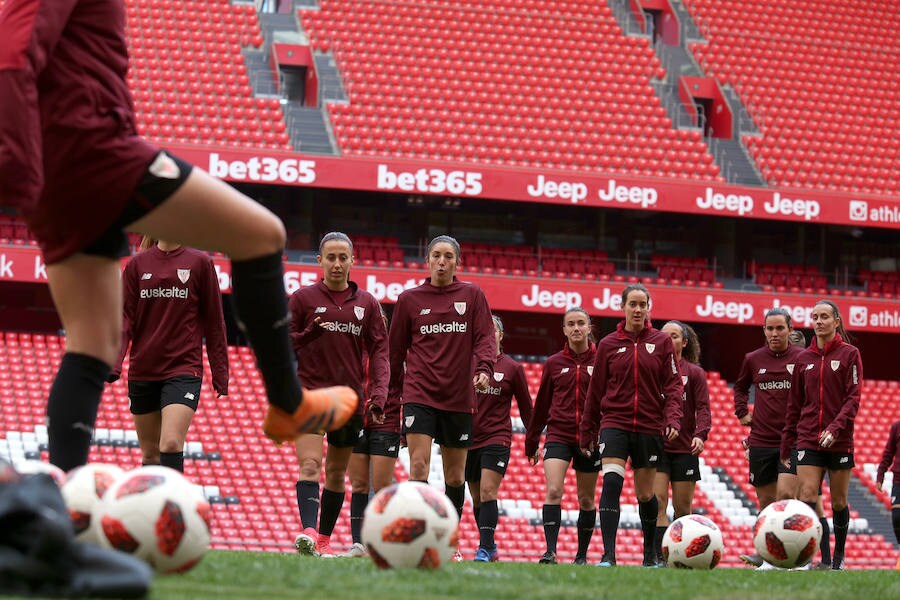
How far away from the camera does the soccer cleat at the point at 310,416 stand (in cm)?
462

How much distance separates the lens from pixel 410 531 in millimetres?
4934

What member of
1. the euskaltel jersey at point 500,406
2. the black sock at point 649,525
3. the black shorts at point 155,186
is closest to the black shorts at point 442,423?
the black sock at point 649,525

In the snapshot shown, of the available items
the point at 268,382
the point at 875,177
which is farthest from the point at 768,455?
the point at 875,177

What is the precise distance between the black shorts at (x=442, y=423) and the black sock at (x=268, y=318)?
4959mm

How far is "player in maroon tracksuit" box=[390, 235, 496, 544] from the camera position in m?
9.51

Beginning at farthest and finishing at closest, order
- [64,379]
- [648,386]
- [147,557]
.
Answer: [648,386] < [64,379] < [147,557]

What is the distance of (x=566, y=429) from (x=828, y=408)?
236 cm

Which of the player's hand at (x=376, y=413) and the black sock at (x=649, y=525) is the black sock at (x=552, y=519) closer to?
the black sock at (x=649, y=525)

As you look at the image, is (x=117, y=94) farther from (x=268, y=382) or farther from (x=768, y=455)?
(x=768, y=455)

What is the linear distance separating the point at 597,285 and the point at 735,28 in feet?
36.7

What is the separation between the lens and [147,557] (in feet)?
13.7

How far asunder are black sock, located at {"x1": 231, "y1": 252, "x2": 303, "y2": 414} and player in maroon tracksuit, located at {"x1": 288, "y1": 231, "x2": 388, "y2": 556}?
14.5 ft

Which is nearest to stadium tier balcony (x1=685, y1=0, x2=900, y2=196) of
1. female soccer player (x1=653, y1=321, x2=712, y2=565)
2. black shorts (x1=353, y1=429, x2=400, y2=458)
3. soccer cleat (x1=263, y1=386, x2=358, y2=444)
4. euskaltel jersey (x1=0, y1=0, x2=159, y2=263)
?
female soccer player (x1=653, y1=321, x2=712, y2=565)

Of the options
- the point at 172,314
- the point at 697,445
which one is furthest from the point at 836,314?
the point at 172,314
